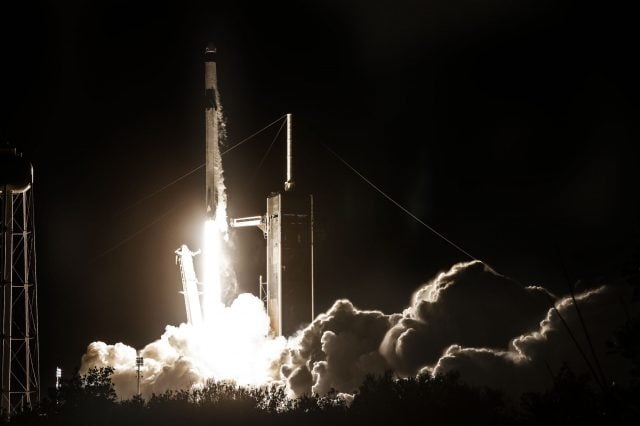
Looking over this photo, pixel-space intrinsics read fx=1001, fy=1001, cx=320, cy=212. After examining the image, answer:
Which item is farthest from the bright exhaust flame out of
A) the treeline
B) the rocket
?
the treeline

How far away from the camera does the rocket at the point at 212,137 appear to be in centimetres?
8438

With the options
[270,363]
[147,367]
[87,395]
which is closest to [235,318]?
[270,363]

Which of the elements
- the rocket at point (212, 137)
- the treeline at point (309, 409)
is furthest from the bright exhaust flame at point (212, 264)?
the treeline at point (309, 409)

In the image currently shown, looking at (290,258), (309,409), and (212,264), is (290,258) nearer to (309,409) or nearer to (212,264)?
(212,264)

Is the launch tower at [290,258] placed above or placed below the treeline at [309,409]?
above

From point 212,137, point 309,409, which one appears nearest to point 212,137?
point 212,137

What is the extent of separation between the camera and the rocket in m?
84.4

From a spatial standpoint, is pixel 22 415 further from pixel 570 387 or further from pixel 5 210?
pixel 570 387

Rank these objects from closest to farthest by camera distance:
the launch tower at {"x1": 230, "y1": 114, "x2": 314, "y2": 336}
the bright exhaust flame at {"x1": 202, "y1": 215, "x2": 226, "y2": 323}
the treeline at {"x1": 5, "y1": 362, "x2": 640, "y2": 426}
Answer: the treeline at {"x1": 5, "y1": 362, "x2": 640, "y2": 426} < the launch tower at {"x1": 230, "y1": 114, "x2": 314, "y2": 336} < the bright exhaust flame at {"x1": 202, "y1": 215, "x2": 226, "y2": 323}

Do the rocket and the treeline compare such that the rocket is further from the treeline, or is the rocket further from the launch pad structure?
the treeline

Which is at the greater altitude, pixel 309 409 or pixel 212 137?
pixel 212 137

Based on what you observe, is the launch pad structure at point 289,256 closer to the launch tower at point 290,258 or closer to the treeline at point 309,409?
the launch tower at point 290,258

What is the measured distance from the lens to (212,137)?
280 ft

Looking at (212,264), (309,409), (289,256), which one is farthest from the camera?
(212,264)
